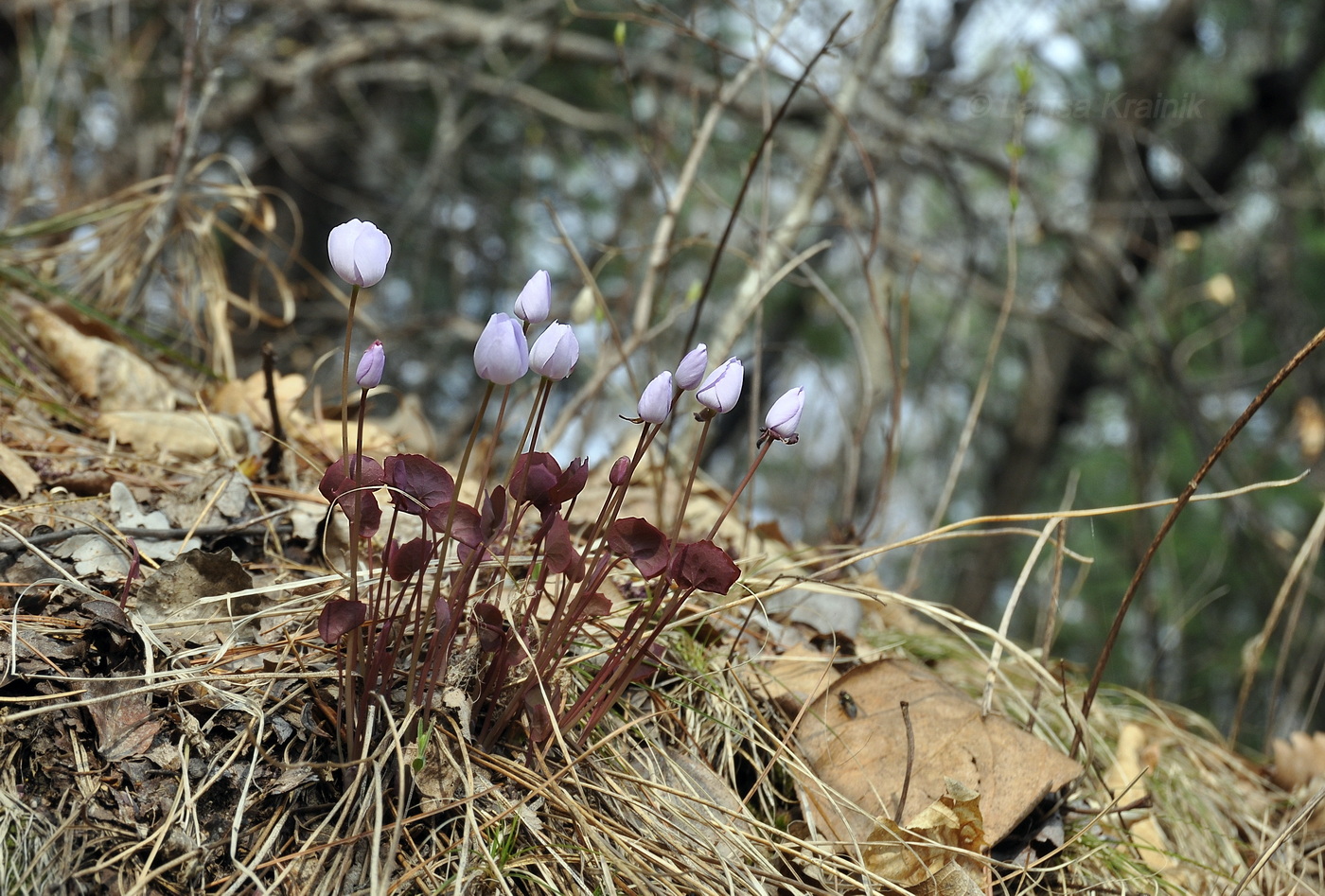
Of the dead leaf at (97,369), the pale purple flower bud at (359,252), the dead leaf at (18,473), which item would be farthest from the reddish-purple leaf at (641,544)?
the dead leaf at (97,369)

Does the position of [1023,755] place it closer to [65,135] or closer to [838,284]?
[65,135]

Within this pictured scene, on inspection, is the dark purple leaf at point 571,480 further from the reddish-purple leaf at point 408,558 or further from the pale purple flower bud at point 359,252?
the pale purple flower bud at point 359,252

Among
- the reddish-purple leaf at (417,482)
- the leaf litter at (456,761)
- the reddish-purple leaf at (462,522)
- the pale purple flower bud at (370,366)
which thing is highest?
the pale purple flower bud at (370,366)

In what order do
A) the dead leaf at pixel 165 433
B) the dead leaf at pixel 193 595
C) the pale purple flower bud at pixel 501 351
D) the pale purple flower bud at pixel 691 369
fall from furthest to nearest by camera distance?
the dead leaf at pixel 165 433 < the dead leaf at pixel 193 595 < the pale purple flower bud at pixel 691 369 < the pale purple flower bud at pixel 501 351

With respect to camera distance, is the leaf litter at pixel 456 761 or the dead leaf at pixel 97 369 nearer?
the leaf litter at pixel 456 761

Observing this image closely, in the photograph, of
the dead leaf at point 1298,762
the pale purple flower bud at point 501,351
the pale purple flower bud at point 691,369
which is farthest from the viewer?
the dead leaf at point 1298,762

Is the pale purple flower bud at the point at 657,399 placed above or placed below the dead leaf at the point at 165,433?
above

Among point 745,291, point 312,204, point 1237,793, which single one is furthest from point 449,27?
point 1237,793
